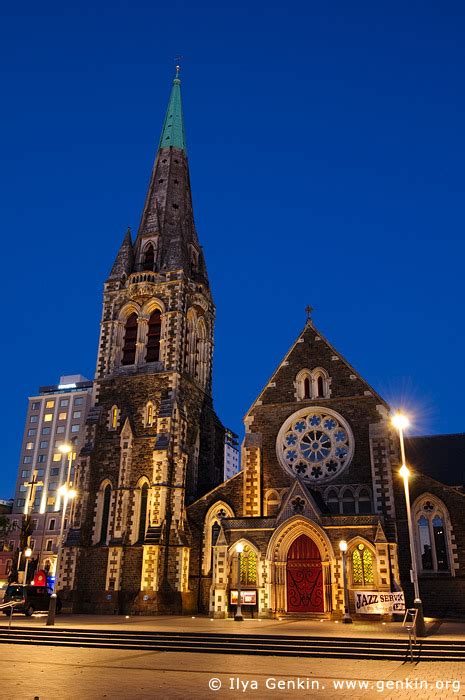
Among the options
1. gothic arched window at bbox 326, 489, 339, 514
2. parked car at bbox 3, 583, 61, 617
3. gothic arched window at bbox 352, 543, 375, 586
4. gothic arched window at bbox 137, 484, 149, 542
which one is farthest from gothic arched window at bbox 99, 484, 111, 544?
gothic arched window at bbox 352, 543, 375, 586

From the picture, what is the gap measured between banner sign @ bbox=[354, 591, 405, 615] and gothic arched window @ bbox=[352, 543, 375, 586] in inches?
82.1

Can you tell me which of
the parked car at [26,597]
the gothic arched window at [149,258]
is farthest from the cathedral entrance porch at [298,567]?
the gothic arched window at [149,258]

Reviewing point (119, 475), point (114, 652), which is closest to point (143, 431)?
point (119, 475)

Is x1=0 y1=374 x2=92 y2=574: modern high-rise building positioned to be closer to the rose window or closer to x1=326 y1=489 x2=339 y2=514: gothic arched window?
the rose window

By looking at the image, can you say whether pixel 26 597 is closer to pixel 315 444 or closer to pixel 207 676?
pixel 315 444

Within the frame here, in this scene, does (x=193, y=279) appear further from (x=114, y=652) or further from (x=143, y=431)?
(x=114, y=652)

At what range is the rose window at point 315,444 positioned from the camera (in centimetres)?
3419

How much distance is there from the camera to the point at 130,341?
43.2m

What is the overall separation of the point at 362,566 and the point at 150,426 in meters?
15.8

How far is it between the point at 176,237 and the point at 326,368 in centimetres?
1651

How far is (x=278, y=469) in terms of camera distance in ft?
115

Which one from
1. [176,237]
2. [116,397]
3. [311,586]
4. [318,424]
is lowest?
[311,586]

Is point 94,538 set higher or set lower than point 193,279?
lower

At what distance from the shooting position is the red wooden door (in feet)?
98.0
